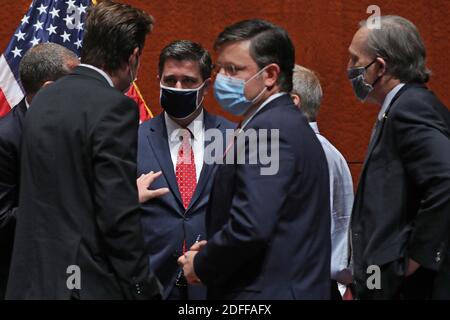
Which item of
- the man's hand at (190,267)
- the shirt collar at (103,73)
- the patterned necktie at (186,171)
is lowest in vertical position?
the man's hand at (190,267)

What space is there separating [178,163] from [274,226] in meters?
1.27

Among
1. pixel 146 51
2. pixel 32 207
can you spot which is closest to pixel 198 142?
pixel 32 207

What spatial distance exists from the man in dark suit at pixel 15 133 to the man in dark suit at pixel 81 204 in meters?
0.56

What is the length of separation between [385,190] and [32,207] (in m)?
1.24

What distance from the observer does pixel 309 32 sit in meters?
5.48

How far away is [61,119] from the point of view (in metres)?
2.80

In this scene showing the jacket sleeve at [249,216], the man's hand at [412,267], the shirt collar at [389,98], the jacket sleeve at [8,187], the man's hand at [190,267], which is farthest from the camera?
the jacket sleeve at [8,187]

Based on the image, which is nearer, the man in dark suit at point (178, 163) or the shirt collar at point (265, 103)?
the shirt collar at point (265, 103)

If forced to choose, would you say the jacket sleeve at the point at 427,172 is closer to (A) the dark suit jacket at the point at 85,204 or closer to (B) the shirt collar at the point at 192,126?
(A) the dark suit jacket at the point at 85,204

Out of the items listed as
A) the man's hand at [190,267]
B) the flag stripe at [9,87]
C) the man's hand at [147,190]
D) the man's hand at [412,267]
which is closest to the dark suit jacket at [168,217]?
the man's hand at [147,190]

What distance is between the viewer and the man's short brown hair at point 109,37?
295cm

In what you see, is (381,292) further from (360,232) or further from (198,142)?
(198,142)

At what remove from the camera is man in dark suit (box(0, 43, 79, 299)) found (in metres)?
3.40
